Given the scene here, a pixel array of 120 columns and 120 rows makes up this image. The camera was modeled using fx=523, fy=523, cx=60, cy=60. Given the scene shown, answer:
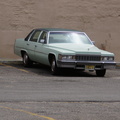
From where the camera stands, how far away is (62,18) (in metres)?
23.5

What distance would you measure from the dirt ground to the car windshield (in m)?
5.29

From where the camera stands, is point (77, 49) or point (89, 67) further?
point (77, 49)

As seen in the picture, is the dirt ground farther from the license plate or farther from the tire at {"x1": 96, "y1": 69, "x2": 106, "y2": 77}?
the license plate

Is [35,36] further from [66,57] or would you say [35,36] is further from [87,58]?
[87,58]

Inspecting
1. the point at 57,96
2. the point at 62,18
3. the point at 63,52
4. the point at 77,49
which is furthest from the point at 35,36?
the point at 57,96

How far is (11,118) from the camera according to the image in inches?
348

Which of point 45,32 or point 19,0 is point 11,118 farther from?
point 19,0

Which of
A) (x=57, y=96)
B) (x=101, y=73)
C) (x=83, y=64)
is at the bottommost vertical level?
(x=101, y=73)

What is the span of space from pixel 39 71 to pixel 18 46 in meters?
2.14

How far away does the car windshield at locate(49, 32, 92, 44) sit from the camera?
698 inches

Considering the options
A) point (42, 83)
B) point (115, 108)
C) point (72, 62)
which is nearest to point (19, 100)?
point (115, 108)

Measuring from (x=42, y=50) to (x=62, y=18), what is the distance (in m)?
6.31

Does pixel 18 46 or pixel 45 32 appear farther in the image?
pixel 18 46

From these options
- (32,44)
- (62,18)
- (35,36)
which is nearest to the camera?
(32,44)
